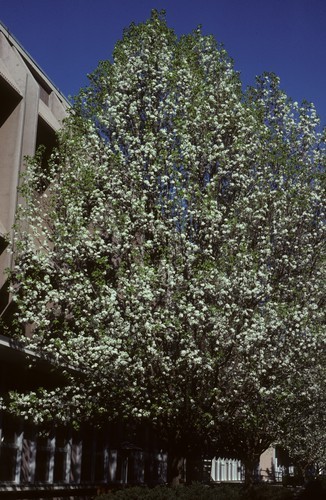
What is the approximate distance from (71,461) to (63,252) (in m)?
9.42

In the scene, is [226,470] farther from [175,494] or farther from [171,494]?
[171,494]

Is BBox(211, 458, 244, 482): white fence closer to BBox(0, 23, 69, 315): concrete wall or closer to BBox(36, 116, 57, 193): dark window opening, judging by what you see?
BBox(36, 116, 57, 193): dark window opening

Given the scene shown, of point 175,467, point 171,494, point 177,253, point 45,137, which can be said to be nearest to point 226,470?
point 175,467

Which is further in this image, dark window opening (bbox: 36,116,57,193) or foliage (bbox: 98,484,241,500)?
dark window opening (bbox: 36,116,57,193)

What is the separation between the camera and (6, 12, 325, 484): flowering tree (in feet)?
63.5

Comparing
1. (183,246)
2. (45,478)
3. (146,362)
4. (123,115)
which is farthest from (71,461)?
(123,115)

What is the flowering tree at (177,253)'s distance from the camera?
63.5 feet

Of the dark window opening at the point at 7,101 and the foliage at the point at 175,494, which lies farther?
the dark window opening at the point at 7,101

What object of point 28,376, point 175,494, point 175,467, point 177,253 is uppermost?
point 177,253

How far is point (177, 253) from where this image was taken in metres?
20.4

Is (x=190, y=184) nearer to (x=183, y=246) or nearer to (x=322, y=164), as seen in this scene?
(x=183, y=246)

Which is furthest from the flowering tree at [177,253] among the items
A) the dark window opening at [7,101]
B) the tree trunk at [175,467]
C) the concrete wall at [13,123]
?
the dark window opening at [7,101]

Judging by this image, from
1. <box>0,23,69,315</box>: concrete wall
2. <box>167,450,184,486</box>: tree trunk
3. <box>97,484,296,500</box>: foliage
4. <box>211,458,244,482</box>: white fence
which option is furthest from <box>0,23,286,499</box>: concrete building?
<box>211,458,244,482</box>: white fence

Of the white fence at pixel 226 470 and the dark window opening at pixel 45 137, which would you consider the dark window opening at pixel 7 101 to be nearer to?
the dark window opening at pixel 45 137
